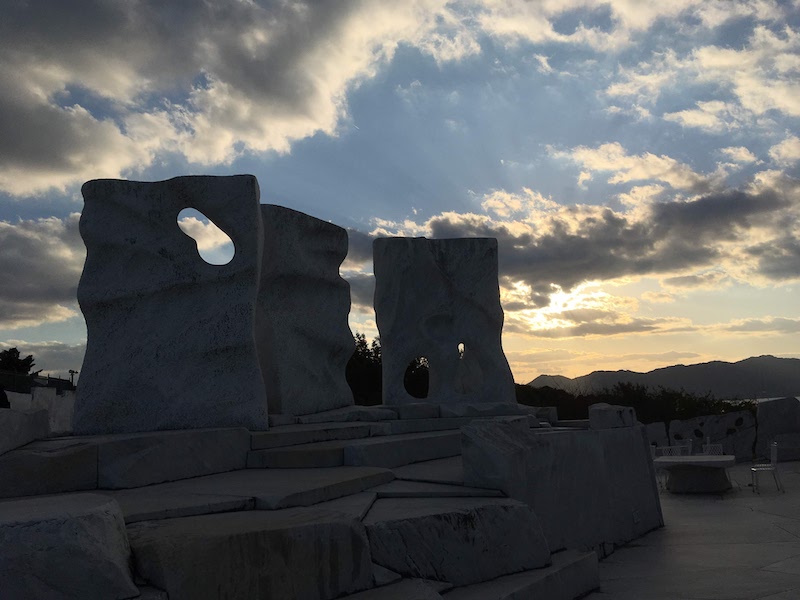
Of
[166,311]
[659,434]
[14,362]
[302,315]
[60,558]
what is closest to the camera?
[60,558]

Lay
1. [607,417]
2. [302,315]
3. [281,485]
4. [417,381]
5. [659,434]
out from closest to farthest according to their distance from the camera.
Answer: [281,485], [607,417], [302,315], [659,434], [417,381]

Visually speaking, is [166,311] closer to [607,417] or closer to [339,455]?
[339,455]

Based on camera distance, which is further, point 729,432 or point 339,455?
point 729,432

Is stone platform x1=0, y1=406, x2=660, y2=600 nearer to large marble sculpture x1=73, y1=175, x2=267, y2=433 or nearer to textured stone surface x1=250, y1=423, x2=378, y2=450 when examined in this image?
textured stone surface x1=250, y1=423, x2=378, y2=450

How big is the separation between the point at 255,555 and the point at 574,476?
12.2ft

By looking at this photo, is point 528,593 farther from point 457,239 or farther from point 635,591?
point 457,239

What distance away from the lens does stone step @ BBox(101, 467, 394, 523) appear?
4.03m

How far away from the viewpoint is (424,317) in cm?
1116

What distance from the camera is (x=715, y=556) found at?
5.90m

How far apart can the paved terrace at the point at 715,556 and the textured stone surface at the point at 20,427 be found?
414 cm

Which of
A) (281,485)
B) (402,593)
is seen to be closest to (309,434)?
(281,485)

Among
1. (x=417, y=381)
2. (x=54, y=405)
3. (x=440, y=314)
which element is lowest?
(x=54, y=405)

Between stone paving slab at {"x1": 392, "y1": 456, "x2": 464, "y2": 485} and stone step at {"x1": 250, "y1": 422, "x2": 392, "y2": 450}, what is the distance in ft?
2.95

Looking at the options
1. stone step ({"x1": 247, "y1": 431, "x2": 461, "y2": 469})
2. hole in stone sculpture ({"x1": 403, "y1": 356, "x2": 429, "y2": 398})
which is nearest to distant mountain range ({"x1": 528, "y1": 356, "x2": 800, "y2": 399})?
hole in stone sculpture ({"x1": 403, "y1": 356, "x2": 429, "y2": 398})
